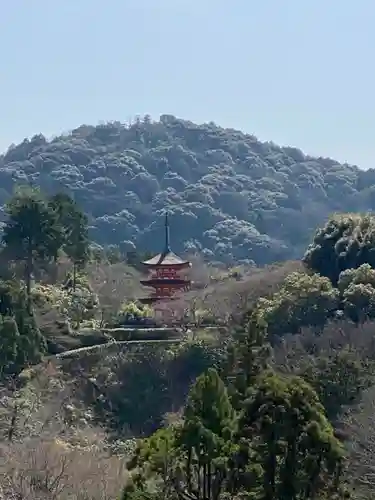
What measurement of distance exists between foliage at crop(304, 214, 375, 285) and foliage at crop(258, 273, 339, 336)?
6.42 feet

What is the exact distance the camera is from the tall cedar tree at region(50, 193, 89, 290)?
32688 mm

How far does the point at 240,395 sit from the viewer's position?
15914mm

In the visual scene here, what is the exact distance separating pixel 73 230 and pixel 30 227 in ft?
10.6

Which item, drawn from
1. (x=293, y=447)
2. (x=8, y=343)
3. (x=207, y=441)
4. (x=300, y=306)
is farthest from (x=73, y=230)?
(x=293, y=447)

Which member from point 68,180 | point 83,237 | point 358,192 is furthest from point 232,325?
A: point 358,192

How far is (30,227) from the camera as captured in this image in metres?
29.9

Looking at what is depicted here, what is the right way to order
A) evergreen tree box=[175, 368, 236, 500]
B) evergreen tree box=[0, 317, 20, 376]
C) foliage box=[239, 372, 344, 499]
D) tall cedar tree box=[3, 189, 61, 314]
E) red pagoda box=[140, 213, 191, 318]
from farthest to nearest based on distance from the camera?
1. red pagoda box=[140, 213, 191, 318]
2. tall cedar tree box=[3, 189, 61, 314]
3. evergreen tree box=[0, 317, 20, 376]
4. evergreen tree box=[175, 368, 236, 500]
5. foliage box=[239, 372, 344, 499]

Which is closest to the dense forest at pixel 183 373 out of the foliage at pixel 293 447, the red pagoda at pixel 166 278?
the foliage at pixel 293 447

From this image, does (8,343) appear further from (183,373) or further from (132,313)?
(132,313)

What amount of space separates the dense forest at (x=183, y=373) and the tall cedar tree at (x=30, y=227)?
0.05 m

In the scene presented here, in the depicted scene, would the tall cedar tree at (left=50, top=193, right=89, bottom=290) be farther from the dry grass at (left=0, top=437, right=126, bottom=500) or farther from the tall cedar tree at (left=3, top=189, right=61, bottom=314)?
the dry grass at (left=0, top=437, right=126, bottom=500)

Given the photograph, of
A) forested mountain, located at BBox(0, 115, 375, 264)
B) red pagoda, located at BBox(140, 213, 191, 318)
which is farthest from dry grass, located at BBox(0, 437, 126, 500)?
forested mountain, located at BBox(0, 115, 375, 264)

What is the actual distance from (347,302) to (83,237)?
11.7 meters

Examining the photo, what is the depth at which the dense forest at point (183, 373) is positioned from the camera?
13672 mm
